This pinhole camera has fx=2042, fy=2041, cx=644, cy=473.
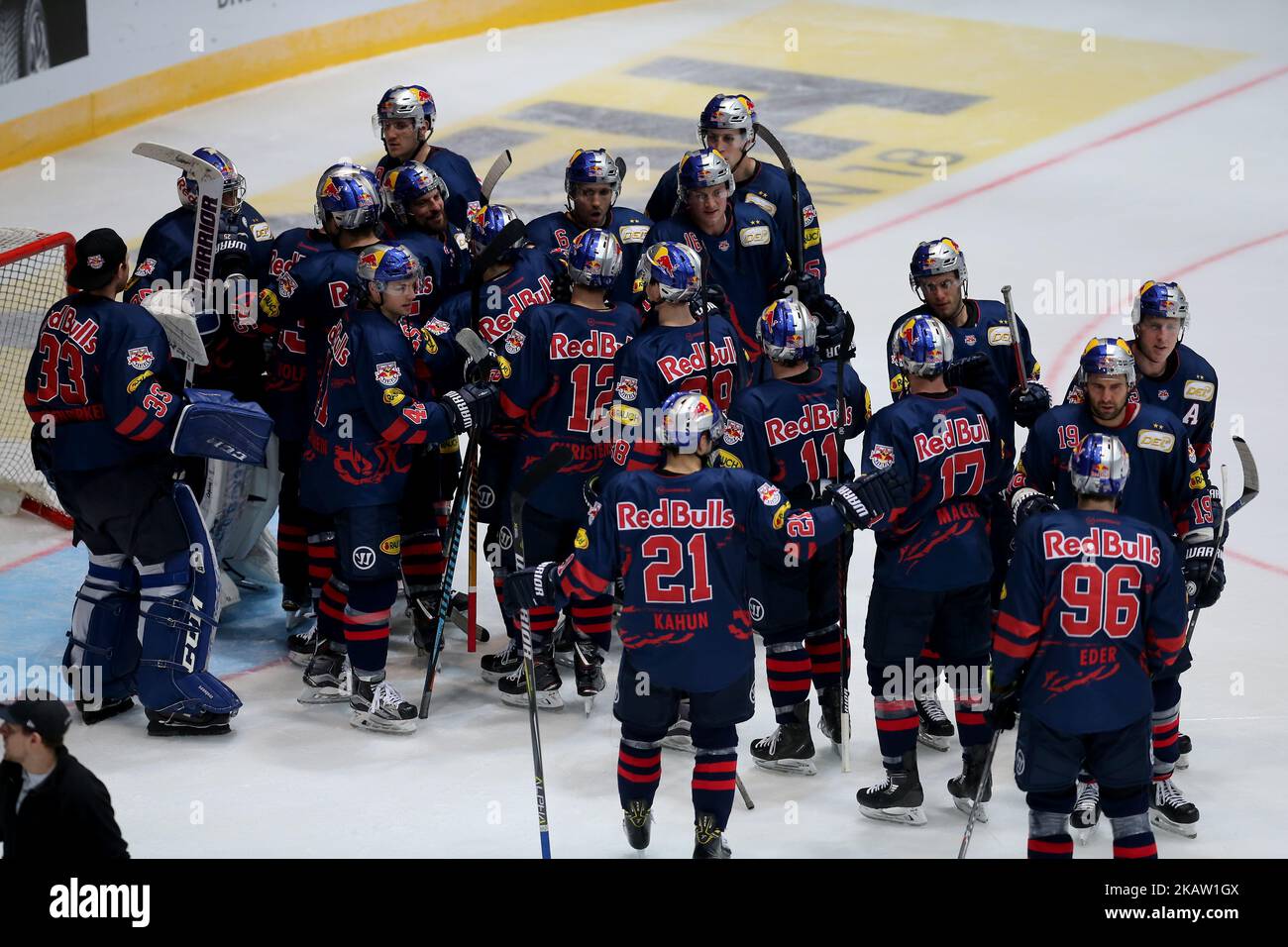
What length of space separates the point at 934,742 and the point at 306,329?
3.17 meters

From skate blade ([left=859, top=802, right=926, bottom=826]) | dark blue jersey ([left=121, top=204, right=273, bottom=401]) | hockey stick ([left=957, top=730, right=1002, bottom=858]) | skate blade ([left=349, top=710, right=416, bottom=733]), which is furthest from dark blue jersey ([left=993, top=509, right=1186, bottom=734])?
dark blue jersey ([left=121, top=204, right=273, bottom=401])

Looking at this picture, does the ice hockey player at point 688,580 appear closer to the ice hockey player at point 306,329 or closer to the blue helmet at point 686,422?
the blue helmet at point 686,422

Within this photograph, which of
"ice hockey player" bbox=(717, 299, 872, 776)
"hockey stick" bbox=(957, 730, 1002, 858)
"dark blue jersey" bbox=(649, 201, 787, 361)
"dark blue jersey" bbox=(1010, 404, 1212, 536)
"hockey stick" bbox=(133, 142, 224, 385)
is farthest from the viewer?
"dark blue jersey" bbox=(649, 201, 787, 361)

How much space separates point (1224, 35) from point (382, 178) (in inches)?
471

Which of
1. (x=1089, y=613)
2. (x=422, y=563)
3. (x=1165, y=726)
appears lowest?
(x=1165, y=726)

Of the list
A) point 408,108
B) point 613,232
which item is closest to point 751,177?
point 613,232

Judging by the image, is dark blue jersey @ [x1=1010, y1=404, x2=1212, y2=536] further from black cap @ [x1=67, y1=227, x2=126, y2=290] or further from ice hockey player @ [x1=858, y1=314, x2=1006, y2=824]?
black cap @ [x1=67, y1=227, x2=126, y2=290]

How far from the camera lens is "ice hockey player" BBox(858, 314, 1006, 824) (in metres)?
7.21

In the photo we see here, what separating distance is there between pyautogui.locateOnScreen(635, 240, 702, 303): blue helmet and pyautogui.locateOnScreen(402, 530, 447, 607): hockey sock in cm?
174

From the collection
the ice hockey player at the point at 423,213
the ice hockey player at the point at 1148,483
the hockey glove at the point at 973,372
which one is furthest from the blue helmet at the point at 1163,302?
the ice hockey player at the point at 423,213

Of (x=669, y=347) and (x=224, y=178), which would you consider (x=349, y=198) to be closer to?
(x=224, y=178)

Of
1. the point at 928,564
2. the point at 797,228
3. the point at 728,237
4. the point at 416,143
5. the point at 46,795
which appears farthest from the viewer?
the point at 416,143

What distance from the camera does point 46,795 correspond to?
5.45 metres

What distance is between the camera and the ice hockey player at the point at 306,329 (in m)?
8.45
